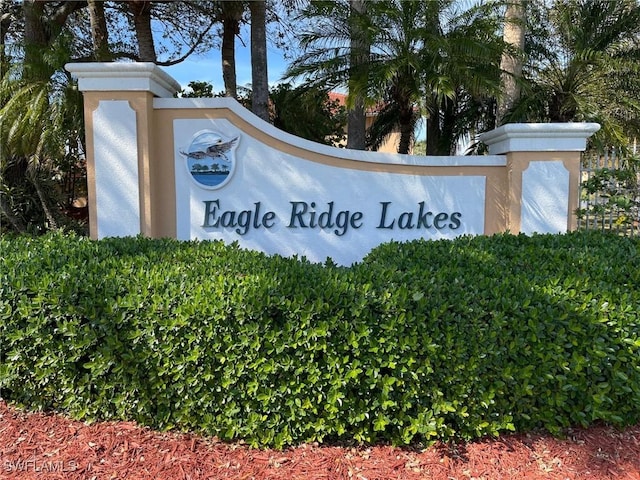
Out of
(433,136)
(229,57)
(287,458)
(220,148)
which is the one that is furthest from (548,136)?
(229,57)

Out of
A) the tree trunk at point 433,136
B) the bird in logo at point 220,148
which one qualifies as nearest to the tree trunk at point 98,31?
the bird in logo at point 220,148

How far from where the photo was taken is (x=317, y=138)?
42.9 ft

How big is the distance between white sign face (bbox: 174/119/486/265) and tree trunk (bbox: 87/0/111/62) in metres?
3.63

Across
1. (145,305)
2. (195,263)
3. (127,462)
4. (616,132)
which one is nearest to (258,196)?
(195,263)

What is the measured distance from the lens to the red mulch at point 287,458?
2.85m

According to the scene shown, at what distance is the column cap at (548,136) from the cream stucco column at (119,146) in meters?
4.31

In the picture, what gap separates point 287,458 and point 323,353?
66 centimetres

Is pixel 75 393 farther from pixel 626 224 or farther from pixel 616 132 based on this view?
pixel 616 132

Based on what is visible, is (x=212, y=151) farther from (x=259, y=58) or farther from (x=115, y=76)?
(x=259, y=58)

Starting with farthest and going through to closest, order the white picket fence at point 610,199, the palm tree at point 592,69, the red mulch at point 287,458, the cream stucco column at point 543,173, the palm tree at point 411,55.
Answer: the palm tree at point 592,69 < the palm tree at point 411,55 < the white picket fence at point 610,199 < the cream stucco column at point 543,173 < the red mulch at point 287,458

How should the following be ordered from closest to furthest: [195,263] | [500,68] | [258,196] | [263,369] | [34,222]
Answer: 1. [263,369]
2. [195,263]
3. [258,196]
4. [34,222]
5. [500,68]

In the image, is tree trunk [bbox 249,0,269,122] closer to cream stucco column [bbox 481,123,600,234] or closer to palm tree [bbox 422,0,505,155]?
palm tree [bbox 422,0,505,155]

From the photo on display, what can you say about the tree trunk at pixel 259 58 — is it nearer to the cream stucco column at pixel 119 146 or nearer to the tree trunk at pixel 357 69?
the tree trunk at pixel 357 69

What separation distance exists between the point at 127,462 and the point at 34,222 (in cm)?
663
